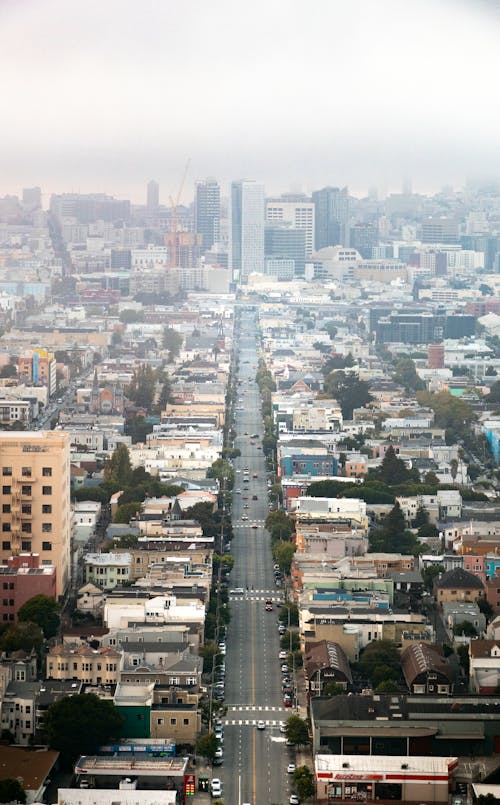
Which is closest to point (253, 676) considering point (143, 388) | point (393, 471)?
point (393, 471)

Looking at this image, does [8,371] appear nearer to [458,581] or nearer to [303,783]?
[458,581]

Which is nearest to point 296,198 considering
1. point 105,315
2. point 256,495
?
point 105,315

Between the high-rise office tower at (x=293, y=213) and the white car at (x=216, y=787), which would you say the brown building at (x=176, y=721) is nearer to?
the white car at (x=216, y=787)

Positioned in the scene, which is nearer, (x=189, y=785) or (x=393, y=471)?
(x=189, y=785)

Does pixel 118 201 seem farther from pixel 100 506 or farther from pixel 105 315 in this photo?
pixel 100 506

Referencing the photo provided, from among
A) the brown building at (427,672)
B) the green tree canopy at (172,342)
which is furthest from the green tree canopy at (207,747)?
the green tree canopy at (172,342)

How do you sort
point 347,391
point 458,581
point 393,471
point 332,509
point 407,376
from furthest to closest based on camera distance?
point 407,376
point 347,391
point 393,471
point 332,509
point 458,581
